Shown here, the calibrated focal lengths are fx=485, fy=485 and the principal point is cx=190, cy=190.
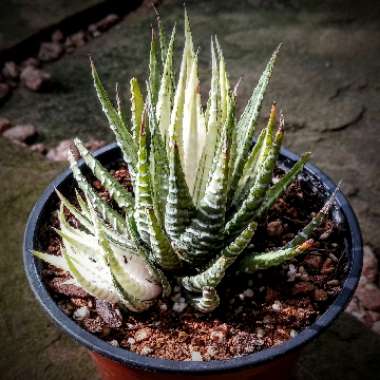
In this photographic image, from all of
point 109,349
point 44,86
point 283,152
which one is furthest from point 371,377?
point 44,86

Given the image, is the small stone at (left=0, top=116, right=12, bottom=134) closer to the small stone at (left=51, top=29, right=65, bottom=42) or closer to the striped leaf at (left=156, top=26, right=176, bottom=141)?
the small stone at (left=51, top=29, right=65, bottom=42)

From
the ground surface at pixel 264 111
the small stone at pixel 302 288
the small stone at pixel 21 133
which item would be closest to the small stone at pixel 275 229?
the small stone at pixel 302 288

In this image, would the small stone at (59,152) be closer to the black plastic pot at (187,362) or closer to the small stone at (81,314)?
the black plastic pot at (187,362)

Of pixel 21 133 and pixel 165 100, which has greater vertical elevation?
pixel 165 100

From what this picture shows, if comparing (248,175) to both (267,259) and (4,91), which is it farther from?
(4,91)

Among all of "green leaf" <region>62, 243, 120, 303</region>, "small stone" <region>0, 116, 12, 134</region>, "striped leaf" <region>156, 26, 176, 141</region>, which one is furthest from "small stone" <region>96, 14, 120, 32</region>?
"green leaf" <region>62, 243, 120, 303</region>

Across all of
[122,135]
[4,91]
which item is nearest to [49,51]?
[4,91]

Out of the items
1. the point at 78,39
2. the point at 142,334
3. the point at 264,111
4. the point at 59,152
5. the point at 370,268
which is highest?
the point at 78,39
